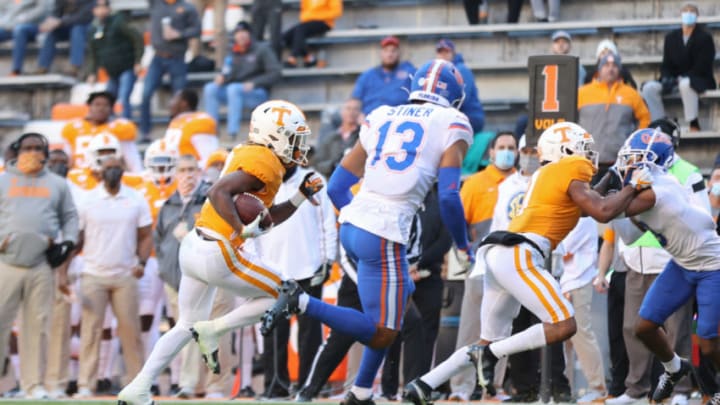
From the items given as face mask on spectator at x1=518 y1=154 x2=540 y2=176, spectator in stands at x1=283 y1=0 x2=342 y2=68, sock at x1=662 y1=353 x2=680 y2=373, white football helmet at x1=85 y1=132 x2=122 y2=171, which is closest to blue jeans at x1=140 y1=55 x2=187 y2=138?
spectator in stands at x1=283 y1=0 x2=342 y2=68

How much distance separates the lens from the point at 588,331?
1147 cm

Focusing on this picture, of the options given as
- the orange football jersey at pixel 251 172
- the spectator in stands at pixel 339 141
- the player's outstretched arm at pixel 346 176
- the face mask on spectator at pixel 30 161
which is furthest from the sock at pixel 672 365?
the face mask on spectator at pixel 30 161

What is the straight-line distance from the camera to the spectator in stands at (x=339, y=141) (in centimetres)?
1366

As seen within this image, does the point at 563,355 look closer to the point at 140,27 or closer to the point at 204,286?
the point at 204,286

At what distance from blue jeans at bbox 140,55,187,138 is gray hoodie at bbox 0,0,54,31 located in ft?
7.55

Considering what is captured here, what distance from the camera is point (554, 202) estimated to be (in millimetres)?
9305

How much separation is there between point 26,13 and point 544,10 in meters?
6.16

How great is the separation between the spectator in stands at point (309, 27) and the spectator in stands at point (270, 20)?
195 mm

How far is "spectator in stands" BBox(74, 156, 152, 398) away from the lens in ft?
41.2

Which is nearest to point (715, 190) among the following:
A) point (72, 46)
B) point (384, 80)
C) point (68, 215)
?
point (384, 80)

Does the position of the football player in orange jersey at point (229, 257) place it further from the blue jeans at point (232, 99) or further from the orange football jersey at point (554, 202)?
the blue jeans at point (232, 99)

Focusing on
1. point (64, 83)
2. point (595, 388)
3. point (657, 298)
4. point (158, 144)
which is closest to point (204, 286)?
point (657, 298)

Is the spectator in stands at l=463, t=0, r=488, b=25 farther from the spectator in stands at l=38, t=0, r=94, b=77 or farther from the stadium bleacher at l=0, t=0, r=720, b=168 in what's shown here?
the spectator in stands at l=38, t=0, r=94, b=77

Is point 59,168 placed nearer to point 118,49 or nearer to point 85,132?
point 85,132
